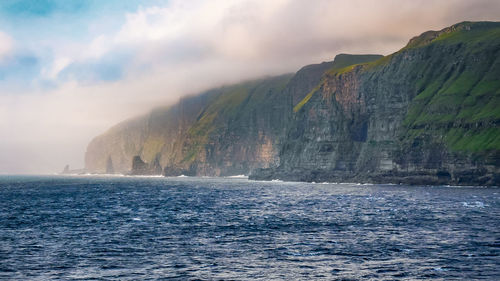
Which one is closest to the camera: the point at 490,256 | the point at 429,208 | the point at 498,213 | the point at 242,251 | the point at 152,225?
the point at 490,256

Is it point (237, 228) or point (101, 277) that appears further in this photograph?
point (237, 228)

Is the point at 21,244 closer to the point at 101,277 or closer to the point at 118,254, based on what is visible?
the point at 118,254

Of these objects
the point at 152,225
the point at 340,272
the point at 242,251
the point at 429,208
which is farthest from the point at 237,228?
the point at 429,208

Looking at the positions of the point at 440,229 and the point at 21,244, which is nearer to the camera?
the point at 21,244

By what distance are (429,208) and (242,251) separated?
68.1m

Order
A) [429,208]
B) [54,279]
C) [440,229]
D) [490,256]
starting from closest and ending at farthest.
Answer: [54,279] → [490,256] → [440,229] → [429,208]

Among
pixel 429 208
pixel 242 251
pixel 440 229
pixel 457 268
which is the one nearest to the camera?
pixel 457 268

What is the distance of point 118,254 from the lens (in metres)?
59.8

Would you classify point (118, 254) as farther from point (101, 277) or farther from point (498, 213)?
point (498, 213)

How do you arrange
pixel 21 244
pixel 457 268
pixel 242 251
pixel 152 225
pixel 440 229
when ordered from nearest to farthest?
pixel 457 268 < pixel 242 251 < pixel 21 244 < pixel 440 229 < pixel 152 225

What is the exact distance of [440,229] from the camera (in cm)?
8012

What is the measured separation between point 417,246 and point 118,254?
115 feet

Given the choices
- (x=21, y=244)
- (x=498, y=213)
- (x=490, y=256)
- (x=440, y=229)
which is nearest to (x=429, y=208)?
(x=498, y=213)

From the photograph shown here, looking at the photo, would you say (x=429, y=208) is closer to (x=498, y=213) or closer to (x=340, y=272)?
(x=498, y=213)
